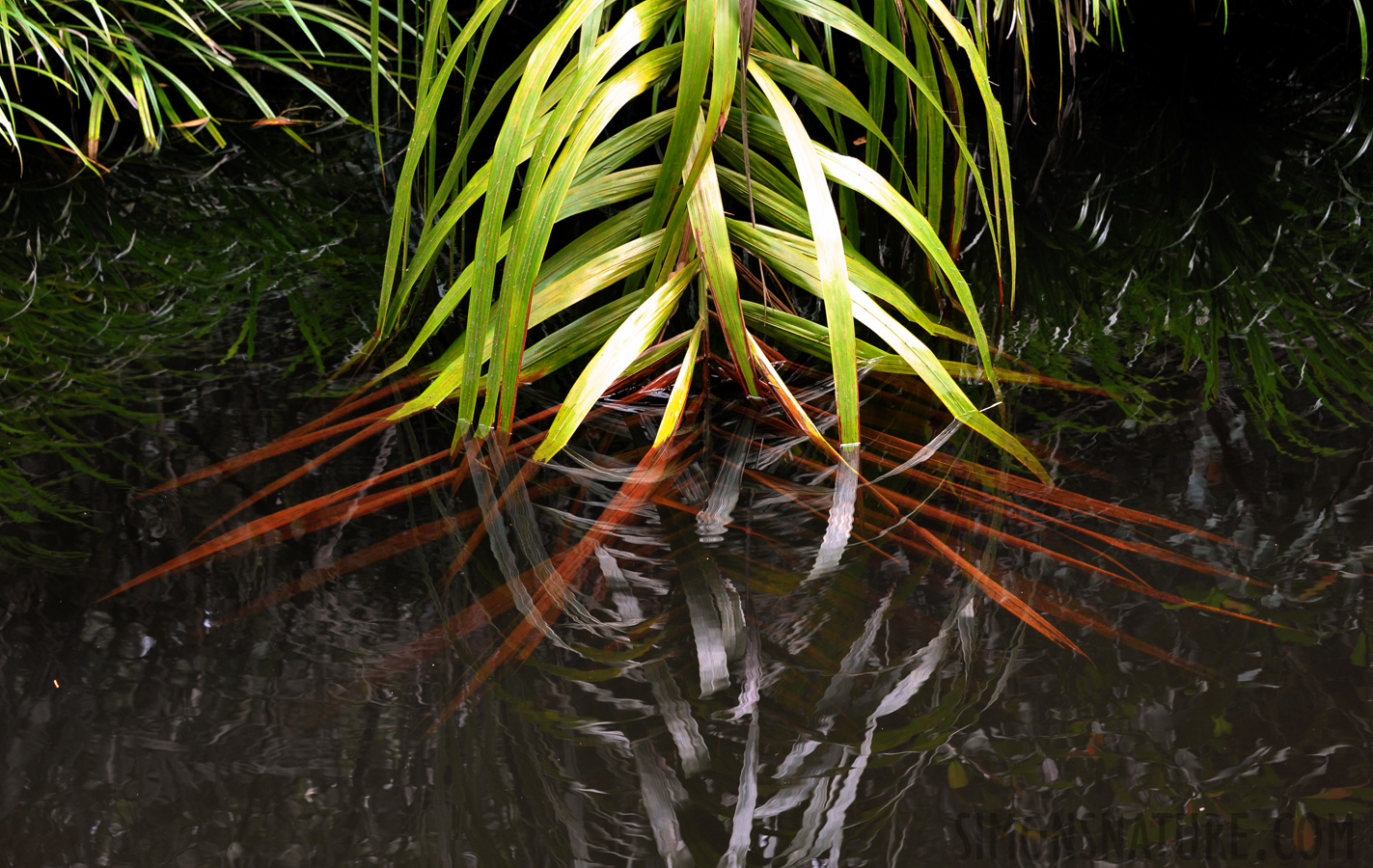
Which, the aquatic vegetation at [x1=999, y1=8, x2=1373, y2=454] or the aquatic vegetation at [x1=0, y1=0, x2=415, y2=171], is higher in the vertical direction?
the aquatic vegetation at [x1=999, y1=8, x2=1373, y2=454]

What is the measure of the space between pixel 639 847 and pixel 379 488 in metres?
0.41

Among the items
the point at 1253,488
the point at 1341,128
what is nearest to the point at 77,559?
the point at 1253,488

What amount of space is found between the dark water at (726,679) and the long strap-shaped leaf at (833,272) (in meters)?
0.06

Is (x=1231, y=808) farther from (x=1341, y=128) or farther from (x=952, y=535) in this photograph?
(x=1341, y=128)

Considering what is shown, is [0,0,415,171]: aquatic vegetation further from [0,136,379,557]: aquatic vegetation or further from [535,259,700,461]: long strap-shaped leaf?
[535,259,700,461]: long strap-shaped leaf

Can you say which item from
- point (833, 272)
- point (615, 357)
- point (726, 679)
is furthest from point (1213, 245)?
point (726, 679)

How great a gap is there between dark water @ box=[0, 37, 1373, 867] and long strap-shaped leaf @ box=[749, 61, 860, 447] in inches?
2.5

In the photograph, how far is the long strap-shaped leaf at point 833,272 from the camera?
32.0 inches

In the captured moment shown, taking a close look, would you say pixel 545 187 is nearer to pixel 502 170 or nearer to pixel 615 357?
pixel 502 170

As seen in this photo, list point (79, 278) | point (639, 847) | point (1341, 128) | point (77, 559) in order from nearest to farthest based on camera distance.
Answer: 1. point (639, 847)
2. point (77, 559)
3. point (79, 278)
4. point (1341, 128)

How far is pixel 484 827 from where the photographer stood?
0.52 metres

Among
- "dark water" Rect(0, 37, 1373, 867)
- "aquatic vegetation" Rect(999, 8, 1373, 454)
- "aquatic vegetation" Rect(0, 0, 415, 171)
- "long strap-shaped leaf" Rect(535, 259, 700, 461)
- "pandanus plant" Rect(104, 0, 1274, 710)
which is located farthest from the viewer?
"aquatic vegetation" Rect(0, 0, 415, 171)

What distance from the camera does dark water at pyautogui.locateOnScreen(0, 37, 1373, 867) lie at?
1.70 ft

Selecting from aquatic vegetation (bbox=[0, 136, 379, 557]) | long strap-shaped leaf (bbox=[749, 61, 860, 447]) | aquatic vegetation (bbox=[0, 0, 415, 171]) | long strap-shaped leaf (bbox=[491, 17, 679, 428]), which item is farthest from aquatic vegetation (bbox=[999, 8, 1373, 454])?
aquatic vegetation (bbox=[0, 0, 415, 171])
